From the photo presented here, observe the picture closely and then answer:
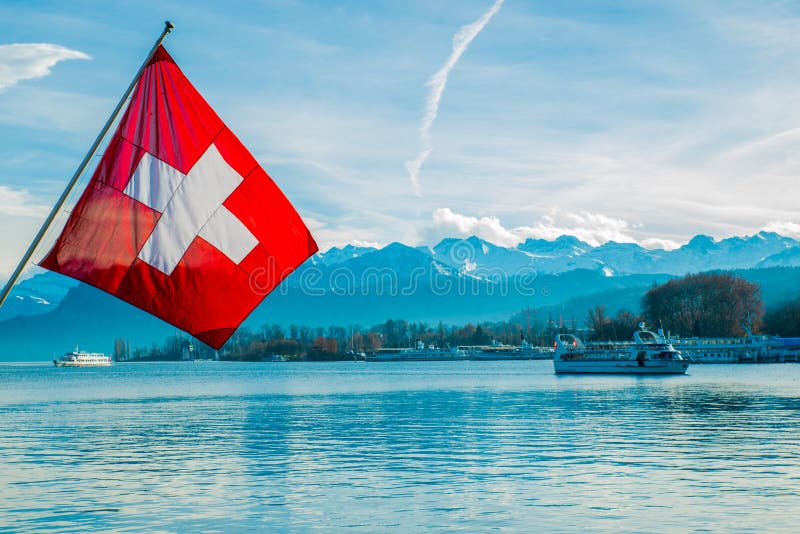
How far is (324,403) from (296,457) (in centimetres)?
4757

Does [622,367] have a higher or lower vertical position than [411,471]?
higher

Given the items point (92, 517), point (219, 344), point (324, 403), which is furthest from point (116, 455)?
point (324, 403)

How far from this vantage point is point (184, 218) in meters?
15.3

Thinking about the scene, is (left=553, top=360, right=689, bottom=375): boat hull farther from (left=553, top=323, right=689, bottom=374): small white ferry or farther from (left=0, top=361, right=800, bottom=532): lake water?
(left=0, top=361, right=800, bottom=532): lake water

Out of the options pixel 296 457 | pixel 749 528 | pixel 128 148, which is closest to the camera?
pixel 128 148

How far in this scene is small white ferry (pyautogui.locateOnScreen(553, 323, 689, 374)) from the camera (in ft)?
510

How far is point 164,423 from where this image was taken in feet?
216

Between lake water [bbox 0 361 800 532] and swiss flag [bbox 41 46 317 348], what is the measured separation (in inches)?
475

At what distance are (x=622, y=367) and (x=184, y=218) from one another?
487 ft

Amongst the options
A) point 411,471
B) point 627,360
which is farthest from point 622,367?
point 411,471

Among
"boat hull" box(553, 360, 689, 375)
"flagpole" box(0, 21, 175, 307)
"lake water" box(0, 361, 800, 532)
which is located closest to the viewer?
"flagpole" box(0, 21, 175, 307)

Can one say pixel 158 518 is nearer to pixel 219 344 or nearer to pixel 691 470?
pixel 219 344

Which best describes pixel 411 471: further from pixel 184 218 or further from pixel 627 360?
pixel 627 360

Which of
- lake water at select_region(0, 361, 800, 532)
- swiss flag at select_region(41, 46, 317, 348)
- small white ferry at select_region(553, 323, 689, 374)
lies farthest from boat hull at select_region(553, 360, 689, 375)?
swiss flag at select_region(41, 46, 317, 348)
